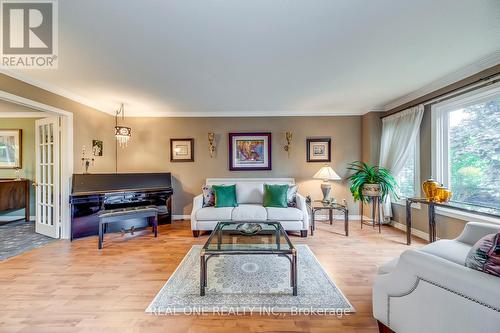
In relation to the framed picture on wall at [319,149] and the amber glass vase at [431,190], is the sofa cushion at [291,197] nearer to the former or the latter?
the framed picture on wall at [319,149]

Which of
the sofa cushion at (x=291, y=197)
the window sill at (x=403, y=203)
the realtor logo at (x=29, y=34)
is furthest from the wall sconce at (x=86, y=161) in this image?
the window sill at (x=403, y=203)

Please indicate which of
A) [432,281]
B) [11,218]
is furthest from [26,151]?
[432,281]

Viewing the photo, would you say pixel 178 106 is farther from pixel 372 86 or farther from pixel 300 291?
pixel 300 291

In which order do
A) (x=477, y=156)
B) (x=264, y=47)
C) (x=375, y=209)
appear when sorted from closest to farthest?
(x=264, y=47) → (x=477, y=156) → (x=375, y=209)

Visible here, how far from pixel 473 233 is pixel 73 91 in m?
5.43

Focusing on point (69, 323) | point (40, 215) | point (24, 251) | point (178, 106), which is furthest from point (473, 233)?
point (40, 215)

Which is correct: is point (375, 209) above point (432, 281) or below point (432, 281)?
below

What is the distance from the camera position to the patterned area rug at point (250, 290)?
1738 millimetres

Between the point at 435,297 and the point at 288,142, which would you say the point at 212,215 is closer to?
the point at 288,142

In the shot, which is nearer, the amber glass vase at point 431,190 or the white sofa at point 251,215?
the amber glass vase at point 431,190

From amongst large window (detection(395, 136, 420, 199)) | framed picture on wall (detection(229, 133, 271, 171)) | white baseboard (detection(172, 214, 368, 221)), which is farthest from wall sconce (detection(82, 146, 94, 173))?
large window (detection(395, 136, 420, 199))

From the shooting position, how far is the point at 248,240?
7.46 feet

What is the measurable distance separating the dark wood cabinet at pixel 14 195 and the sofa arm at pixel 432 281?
6391 mm

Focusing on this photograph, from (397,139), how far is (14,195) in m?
7.71
